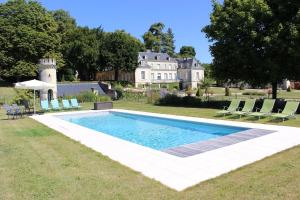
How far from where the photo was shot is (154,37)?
84.7m

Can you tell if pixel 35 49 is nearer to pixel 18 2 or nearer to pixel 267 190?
pixel 18 2

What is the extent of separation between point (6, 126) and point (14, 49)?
110 feet

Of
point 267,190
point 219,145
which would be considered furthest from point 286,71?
point 267,190

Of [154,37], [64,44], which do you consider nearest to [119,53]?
[64,44]

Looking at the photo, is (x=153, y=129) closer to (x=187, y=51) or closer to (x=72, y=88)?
(x=72, y=88)

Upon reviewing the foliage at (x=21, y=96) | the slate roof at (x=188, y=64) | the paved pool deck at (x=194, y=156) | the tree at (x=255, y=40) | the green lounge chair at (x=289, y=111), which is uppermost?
the slate roof at (x=188, y=64)

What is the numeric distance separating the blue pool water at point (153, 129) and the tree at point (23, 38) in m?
28.4

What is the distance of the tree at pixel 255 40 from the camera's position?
18.1 m

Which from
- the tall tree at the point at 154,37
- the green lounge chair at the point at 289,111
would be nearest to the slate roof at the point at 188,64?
the tall tree at the point at 154,37

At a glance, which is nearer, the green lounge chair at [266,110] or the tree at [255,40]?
the green lounge chair at [266,110]

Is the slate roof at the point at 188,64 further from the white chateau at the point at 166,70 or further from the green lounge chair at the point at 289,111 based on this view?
the green lounge chair at the point at 289,111

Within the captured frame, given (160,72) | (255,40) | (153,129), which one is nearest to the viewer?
(153,129)

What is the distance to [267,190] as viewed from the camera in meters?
5.55

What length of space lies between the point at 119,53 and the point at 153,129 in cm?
3641
